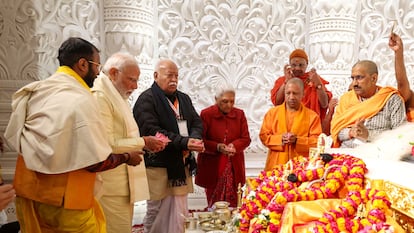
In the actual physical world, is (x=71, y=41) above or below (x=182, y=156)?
above

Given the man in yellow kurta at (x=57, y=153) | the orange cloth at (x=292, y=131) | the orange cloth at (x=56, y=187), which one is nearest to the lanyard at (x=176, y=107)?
the orange cloth at (x=292, y=131)

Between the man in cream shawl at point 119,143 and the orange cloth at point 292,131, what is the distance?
142 cm

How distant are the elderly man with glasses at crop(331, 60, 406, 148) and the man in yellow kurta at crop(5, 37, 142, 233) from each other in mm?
1990

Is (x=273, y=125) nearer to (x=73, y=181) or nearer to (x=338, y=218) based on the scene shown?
(x=338, y=218)

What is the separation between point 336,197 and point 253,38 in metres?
3.81

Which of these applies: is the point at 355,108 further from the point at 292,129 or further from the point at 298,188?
the point at 298,188

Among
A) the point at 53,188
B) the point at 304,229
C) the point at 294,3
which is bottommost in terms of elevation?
the point at 304,229

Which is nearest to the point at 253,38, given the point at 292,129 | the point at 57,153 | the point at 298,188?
the point at 292,129

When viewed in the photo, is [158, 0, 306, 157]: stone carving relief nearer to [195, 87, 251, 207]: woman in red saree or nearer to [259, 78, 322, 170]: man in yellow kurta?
[195, 87, 251, 207]: woman in red saree

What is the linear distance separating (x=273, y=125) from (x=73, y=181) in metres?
2.27

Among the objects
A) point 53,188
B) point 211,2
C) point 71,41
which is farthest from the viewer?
point 211,2

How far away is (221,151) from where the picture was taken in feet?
11.8

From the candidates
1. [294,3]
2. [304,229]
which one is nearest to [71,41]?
[304,229]

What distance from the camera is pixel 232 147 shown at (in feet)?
11.8
